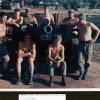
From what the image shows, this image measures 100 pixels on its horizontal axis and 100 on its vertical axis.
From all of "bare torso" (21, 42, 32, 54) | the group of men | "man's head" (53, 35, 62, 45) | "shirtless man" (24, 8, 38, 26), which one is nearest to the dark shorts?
the group of men

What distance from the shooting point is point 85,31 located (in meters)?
1.75

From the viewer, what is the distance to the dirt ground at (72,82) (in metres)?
1.80

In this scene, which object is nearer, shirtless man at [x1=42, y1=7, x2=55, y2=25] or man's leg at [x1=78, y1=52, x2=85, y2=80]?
shirtless man at [x1=42, y1=7, x2=55, y2=25]

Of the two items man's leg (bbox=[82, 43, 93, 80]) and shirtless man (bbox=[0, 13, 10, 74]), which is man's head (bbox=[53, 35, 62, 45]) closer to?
man's leg (bbox=[82, 43, 93, 80])

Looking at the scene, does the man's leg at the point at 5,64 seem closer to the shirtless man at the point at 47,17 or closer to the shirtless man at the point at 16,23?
the shirtless man at the point at 16,23

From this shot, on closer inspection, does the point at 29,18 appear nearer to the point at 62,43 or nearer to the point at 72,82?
the point at 62,43

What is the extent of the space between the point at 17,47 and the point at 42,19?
0.26m

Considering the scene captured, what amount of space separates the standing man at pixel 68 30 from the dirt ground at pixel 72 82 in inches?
5.5

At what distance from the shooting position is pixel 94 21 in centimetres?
174

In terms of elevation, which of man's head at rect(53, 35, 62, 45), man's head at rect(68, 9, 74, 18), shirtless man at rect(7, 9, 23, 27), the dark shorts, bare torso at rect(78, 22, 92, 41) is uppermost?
man's head at rect(68, 9, 74, 18)

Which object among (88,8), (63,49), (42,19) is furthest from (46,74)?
(88,8)

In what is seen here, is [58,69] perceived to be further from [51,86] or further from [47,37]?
[47,37]

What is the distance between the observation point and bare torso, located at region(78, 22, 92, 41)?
174 centimetres

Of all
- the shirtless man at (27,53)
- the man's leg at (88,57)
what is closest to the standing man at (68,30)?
the man's leg at (88,57)
